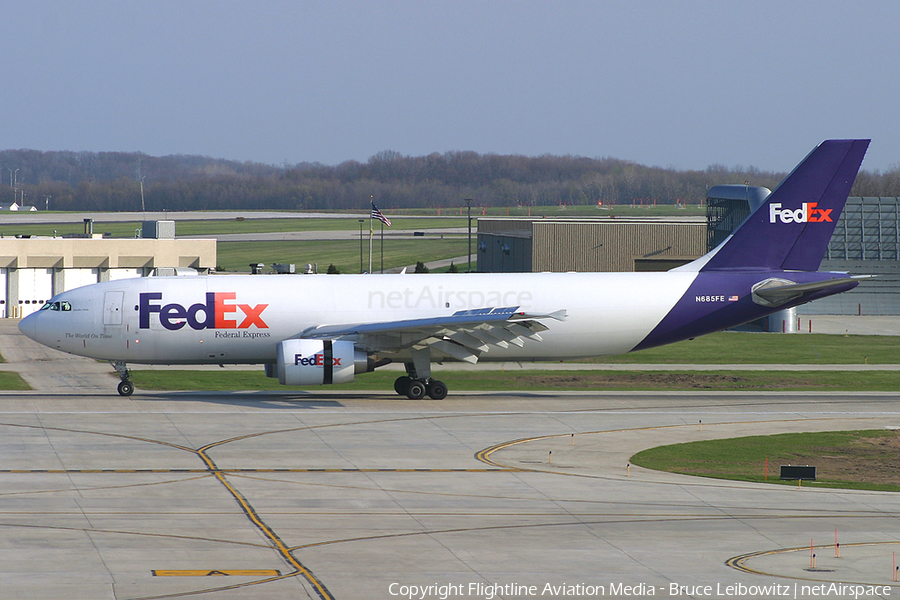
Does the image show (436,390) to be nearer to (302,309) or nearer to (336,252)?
(302,309)

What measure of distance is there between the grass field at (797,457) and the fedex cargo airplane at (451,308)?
A: 28.6 feet

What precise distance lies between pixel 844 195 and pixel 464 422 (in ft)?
61.5

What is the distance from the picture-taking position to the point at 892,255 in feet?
295

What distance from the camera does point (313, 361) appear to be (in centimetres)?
3688

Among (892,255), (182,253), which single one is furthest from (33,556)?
(892,255)

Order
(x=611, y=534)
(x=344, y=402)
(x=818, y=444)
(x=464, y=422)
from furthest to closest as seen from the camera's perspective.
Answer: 1. (x=344, y=402)
2. (x=464, y=422)
3. (x=818, y=444)
4. (x=611, y=534)

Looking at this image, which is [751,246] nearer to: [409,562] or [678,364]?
[678,364]

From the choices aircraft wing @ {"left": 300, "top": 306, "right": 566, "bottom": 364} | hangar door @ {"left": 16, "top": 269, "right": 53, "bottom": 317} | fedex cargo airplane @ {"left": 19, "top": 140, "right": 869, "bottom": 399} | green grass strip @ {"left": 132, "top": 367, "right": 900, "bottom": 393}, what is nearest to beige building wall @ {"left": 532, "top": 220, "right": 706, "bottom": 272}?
hangar door @ {"left": 16, "top": 269, "right": 53, "bottom": 317}

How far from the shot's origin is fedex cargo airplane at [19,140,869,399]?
38.6 metres

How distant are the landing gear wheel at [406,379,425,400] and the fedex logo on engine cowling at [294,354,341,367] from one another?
3867 millimetres

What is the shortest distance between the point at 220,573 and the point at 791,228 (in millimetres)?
30642

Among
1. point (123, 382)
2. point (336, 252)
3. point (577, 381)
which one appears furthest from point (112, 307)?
point (336, 252)

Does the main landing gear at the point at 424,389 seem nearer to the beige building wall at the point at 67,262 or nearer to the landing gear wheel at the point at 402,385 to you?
the landing gear wheel at the point at 402,385

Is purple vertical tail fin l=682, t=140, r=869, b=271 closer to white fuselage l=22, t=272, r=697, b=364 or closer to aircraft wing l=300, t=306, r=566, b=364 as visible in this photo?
white fuselage l=22, t=272, r=697, b=364
